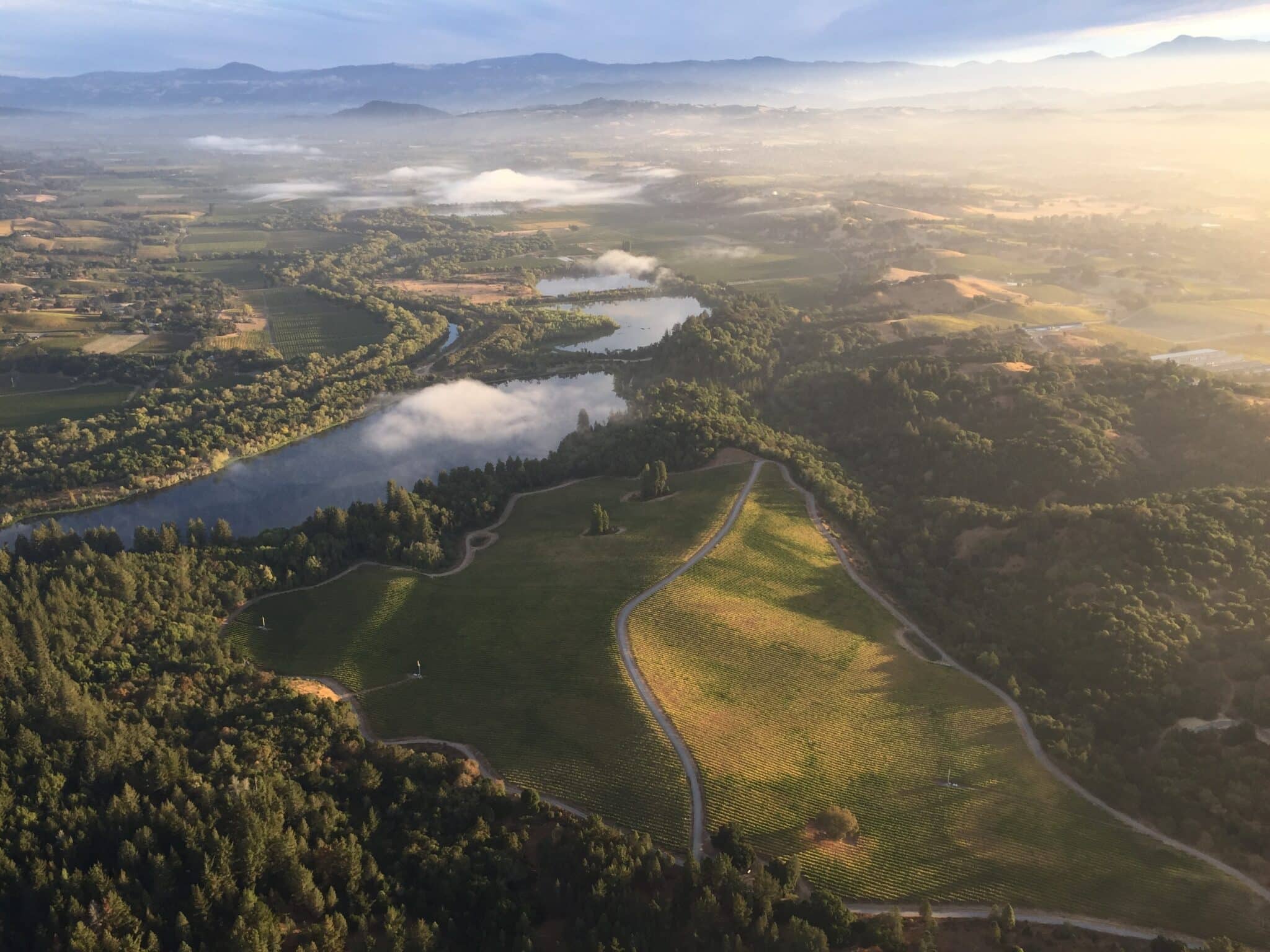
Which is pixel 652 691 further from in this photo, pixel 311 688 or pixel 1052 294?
pixel 1052 294

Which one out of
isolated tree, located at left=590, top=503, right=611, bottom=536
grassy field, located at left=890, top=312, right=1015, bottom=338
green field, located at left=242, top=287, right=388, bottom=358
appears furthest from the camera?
green field, located at left=242, top=287, right=388, bottom=358

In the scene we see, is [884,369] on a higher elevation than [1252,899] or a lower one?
higher

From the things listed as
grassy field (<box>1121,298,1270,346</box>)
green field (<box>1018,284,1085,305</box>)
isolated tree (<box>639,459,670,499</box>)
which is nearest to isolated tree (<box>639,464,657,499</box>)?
isolated tree (<box>639,459,670,499</box>)

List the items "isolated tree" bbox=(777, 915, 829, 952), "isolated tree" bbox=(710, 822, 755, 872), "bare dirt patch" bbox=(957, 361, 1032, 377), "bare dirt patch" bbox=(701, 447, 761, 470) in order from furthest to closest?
"bare dirt patch" bbox=(957, 361, 1032, 377) → "bare dirt patch" bbox=(701, 447, 761, 470) → "isolated tree" bbox=(710, 822, 755, 872) → "isolated tree" bbox=(777, 915, 829, 952)

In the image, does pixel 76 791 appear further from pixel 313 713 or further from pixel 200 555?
pixel 200 555

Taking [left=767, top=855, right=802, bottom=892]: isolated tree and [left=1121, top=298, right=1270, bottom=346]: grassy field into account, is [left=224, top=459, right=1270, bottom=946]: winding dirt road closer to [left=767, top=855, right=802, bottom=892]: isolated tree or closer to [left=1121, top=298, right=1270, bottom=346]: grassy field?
[left=767, top=855, right=802, bottom=892]: isolated tree

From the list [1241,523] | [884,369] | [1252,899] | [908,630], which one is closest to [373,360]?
[884,369]
